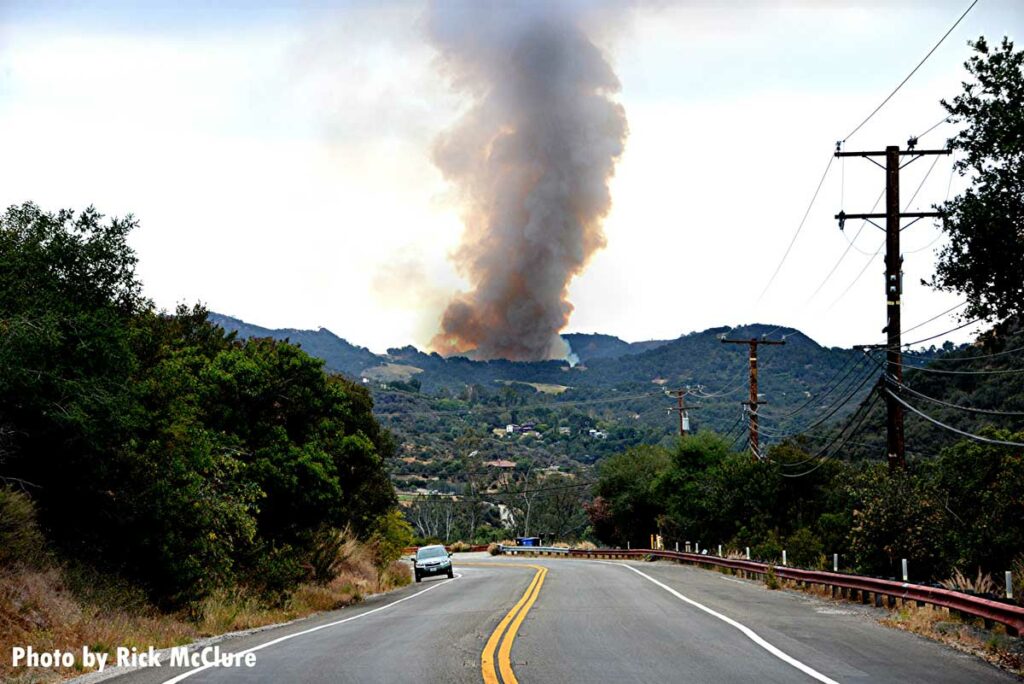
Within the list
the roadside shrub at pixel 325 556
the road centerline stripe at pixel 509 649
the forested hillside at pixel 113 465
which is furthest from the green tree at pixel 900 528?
the roadside shrub at pixel 325 556

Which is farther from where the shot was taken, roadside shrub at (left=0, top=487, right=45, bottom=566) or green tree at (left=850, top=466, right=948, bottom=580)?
green tree at (left=850, top=466, right=948, bottom=580)

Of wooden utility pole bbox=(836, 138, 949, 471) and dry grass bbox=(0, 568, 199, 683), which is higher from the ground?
wooden utility pole bbox=(836, 138, 949, 471)

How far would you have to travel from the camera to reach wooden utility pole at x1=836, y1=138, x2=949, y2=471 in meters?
28.3

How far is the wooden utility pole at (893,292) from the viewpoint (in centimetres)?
2830

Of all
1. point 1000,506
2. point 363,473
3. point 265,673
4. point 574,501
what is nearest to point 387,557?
point 363,473

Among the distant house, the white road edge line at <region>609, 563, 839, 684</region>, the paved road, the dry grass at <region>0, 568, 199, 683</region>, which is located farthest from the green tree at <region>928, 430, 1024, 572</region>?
the distant house

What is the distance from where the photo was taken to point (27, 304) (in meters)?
17.3

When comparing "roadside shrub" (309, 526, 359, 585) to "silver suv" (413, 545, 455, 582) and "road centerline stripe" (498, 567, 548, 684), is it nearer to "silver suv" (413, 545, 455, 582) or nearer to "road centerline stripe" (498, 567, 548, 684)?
"road centerline stripe" (498, 567, 548, 684)

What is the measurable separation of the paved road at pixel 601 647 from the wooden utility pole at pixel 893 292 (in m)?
7.65

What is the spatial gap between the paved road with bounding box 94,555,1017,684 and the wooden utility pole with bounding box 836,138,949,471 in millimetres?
7647

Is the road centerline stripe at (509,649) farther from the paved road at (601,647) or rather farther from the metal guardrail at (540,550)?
the metal guardrail at (540,550)

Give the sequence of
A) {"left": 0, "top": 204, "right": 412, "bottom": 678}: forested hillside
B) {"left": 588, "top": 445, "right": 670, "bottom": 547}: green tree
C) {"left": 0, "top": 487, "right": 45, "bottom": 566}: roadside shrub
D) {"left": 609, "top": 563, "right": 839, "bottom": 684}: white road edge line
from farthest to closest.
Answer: {"left": 588, "top": 445, "right": 670, "bottom": 547}: green tree → {"left": 0, "top": 204, "right": 412, "bottom": 678}: forested hillside → {"left": 0, "top": 487, "right": 45, "bottom": 566}: roadside shrub → {"left": 609, "top": 563, "right": 839, "bottom": 684}: white road edge line

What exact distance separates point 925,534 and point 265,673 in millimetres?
20244

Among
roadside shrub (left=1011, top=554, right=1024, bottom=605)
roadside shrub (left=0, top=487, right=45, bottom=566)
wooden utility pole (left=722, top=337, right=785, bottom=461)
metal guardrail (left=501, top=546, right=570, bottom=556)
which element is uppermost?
wooden utility pole (left=722, top=337, right=785, bottom=461)
